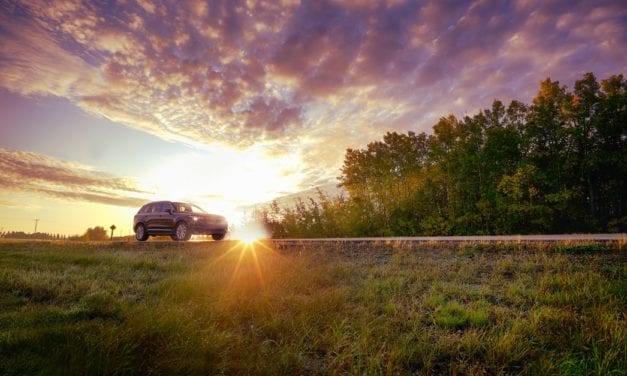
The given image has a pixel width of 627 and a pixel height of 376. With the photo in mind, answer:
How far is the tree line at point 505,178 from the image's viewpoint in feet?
68.3

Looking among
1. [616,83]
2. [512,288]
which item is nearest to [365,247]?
[512,288]

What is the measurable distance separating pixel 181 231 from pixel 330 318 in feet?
42.4

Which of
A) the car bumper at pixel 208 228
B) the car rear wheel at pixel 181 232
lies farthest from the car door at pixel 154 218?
the car bumper at pixel 208 228

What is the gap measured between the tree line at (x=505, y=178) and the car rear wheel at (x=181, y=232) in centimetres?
876

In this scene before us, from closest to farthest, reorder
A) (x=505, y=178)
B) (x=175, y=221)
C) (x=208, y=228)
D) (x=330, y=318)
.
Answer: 1. (x=330, y=318)
2. (x=175, y=221)
3. (x=208, y=228)
4. (x=505, y=178)

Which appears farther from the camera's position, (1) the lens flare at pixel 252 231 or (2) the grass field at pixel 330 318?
(1) the lens flare at pixel 252 231

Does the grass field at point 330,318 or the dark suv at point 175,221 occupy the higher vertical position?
the dark suv at point 175,221

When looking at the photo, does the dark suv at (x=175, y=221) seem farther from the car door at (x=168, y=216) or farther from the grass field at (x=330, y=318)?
the grass field at (x=330, y=318)

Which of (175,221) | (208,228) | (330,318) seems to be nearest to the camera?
(330,318)

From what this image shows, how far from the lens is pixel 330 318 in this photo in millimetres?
4633

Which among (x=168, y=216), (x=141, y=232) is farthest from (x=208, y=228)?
(x=141, y=232)

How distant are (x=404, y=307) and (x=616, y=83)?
1052 inches

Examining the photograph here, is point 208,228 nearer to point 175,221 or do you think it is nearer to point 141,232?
point 175,221

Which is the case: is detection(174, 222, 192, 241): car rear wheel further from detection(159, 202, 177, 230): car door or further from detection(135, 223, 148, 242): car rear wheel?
detection(135, 223, 148, 242): car rear wheel
